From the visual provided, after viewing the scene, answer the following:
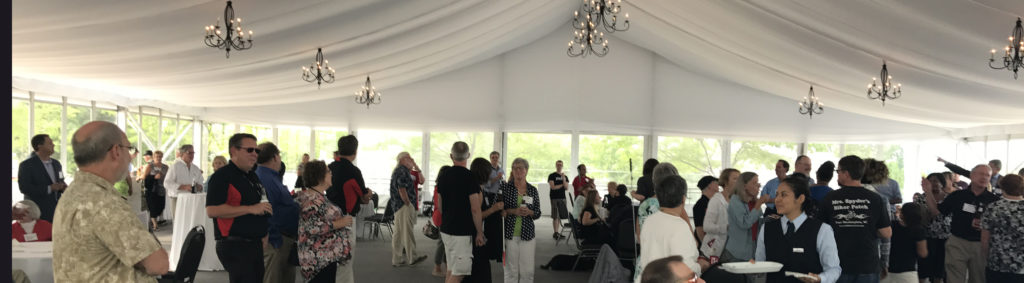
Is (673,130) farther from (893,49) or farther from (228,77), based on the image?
(228,77)

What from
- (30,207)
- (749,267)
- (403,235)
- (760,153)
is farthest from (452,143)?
(749,267)

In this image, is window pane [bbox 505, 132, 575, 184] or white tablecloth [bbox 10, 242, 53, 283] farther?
window pane [bbox 505, 132, 575, 184]

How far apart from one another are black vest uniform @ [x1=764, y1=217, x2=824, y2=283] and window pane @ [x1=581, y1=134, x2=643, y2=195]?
1141 cm

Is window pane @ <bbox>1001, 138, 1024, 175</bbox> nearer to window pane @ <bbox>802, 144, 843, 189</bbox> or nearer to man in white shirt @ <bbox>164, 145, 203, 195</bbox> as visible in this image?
window pane @ <bbox>802, 144, 843, 189</bbox>

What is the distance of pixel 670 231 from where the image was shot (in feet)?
9.82

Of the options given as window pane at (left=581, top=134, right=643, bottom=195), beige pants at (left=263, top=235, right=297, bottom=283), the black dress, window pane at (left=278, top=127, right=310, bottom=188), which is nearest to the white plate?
beige pants at (left=263, top=235, right=297, bottom=283)

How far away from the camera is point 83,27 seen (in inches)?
215

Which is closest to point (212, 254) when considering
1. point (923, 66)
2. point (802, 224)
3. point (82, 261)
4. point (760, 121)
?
point (82, 261)

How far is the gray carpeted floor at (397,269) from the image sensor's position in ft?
22.1

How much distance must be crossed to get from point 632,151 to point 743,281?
11237 mm

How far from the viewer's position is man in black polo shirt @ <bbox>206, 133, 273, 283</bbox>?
3648 millimetres

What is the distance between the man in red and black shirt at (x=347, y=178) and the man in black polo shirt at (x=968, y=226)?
463cm

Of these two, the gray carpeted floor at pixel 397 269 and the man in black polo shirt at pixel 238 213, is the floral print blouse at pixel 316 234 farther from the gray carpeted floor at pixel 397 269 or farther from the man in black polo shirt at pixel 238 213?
the gray carpeted floor at pixel 397 269

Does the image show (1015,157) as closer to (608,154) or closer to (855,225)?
(608,154)
